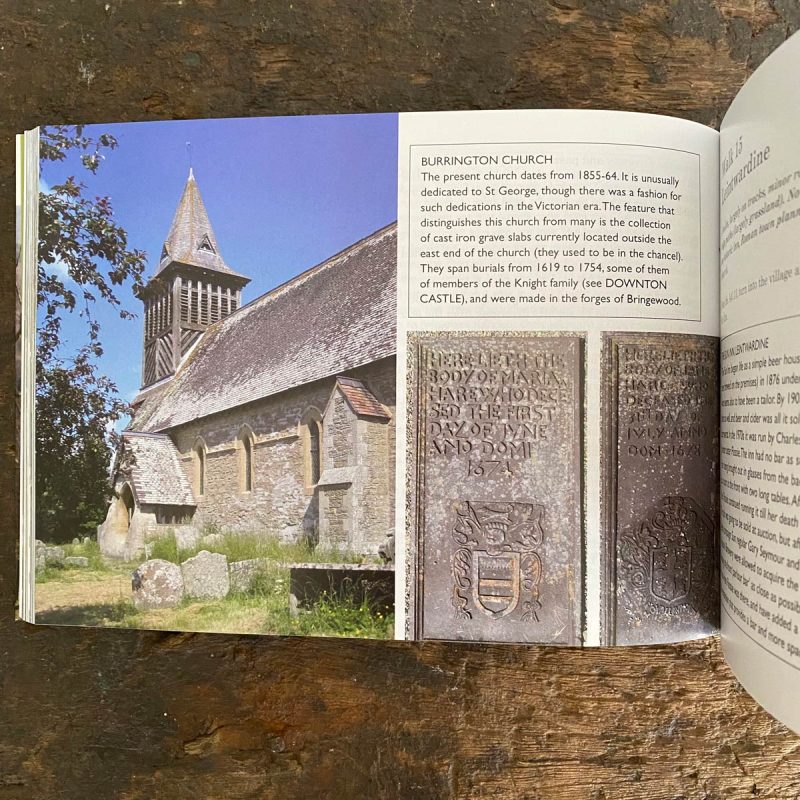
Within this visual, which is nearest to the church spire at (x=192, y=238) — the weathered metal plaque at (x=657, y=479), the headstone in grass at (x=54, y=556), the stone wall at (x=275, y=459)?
the stone wall at (x=275, y=459)

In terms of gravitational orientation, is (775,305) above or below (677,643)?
above

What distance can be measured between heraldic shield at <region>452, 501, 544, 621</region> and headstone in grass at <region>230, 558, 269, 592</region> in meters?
0.46

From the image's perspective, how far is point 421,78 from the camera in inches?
60.2

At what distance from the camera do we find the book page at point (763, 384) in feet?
3.82

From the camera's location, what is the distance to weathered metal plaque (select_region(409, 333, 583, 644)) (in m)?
1.41

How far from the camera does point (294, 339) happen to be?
148 cm

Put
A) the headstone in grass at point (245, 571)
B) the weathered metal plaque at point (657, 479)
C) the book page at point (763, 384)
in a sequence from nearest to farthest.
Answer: the book page at point (763, 384), the weathered metal plaque at point (657, 479), the headstone in grass at point (245, 571)

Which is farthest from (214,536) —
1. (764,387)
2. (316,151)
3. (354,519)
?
(764,387)

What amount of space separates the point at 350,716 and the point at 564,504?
2.37ft

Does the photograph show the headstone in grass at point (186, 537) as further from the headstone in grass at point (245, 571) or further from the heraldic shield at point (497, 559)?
the heraldic shield at point (497, 559)

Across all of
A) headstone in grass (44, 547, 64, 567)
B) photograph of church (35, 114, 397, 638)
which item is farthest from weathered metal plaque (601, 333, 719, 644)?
headstone in grass (44, 547, 64, 567)

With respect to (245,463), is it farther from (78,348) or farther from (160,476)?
(78,348)

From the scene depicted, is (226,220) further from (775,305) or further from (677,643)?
(677,643)

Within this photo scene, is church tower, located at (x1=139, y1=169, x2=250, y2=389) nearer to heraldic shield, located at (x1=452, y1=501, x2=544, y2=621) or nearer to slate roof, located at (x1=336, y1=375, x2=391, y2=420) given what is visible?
slate roof, located at (x1=336, y1=375, x2=391, y2=420)
